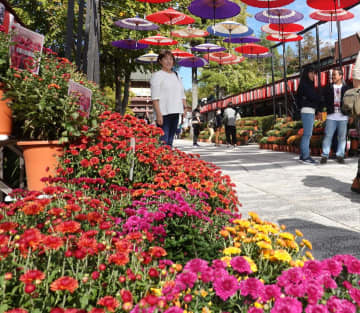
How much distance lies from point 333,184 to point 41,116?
13.6 feet

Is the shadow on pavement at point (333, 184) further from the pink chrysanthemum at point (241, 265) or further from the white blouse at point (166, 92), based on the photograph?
the pink chrysanthemum at point (241, 265)

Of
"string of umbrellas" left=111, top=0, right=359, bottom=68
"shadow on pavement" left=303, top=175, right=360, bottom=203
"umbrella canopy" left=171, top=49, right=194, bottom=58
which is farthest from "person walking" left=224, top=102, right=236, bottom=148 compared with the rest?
"shadow on pavement" left=303, top=175, right=360, bottom=203

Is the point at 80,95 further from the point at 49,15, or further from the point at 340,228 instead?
the point at 49,15

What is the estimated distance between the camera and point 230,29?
11.4m

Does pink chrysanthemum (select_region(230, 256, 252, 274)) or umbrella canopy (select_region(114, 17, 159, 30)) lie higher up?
umbrella canopy (select_region(114, 17, 159, 30))

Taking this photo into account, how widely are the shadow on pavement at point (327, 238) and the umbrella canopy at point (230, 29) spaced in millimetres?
9325

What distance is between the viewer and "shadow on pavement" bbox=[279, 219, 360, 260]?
2.42 meters

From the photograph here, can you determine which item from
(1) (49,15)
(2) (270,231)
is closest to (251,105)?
(1) (49,15)

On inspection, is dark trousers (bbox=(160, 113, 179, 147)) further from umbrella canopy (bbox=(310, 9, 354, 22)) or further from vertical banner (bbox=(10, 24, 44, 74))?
umbrella canopy (bbox=(310, 9, 354, 22))

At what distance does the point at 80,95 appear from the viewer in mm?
2834

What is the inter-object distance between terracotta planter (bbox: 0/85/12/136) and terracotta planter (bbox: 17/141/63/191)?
21cm

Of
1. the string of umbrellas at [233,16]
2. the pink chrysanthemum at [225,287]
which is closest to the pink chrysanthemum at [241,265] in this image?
the pink chrysanthemum at [225,287]

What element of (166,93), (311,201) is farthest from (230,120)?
(311,201)

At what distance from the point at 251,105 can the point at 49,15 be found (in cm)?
1484
